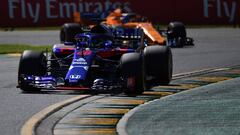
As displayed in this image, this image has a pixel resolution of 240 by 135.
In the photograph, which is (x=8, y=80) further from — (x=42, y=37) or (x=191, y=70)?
(x=42, y=37)

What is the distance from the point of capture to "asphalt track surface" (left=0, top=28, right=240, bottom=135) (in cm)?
1003

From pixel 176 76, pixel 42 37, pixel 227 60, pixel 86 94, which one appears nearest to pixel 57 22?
pixel 42 37

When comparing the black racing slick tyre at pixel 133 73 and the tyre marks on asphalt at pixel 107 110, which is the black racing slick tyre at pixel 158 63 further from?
the black racing slick tyre at pixel 133 73

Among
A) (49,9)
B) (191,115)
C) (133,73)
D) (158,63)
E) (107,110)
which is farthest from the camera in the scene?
(49,9)

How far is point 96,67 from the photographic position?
12633 mm

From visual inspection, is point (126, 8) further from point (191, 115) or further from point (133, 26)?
point (191, 115)

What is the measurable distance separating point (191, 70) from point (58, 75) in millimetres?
4050

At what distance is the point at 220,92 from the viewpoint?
11.9m

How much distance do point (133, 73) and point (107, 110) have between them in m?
1.54

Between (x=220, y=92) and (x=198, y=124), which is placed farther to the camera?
(x=220, y=92)

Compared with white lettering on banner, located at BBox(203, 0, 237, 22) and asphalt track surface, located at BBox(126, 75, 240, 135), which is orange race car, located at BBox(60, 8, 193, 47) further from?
white lettering on banner, located at BBox(203, 0, 237, 22)

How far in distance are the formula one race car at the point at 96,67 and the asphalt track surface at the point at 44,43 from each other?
0.30 metres

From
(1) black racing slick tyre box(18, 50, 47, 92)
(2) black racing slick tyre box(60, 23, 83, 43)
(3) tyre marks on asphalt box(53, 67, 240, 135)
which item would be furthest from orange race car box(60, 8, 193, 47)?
(1) black racing slick tyre box(18, 50, 47, 92)

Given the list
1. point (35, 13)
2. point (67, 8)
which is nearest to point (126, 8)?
point (67, 8)
